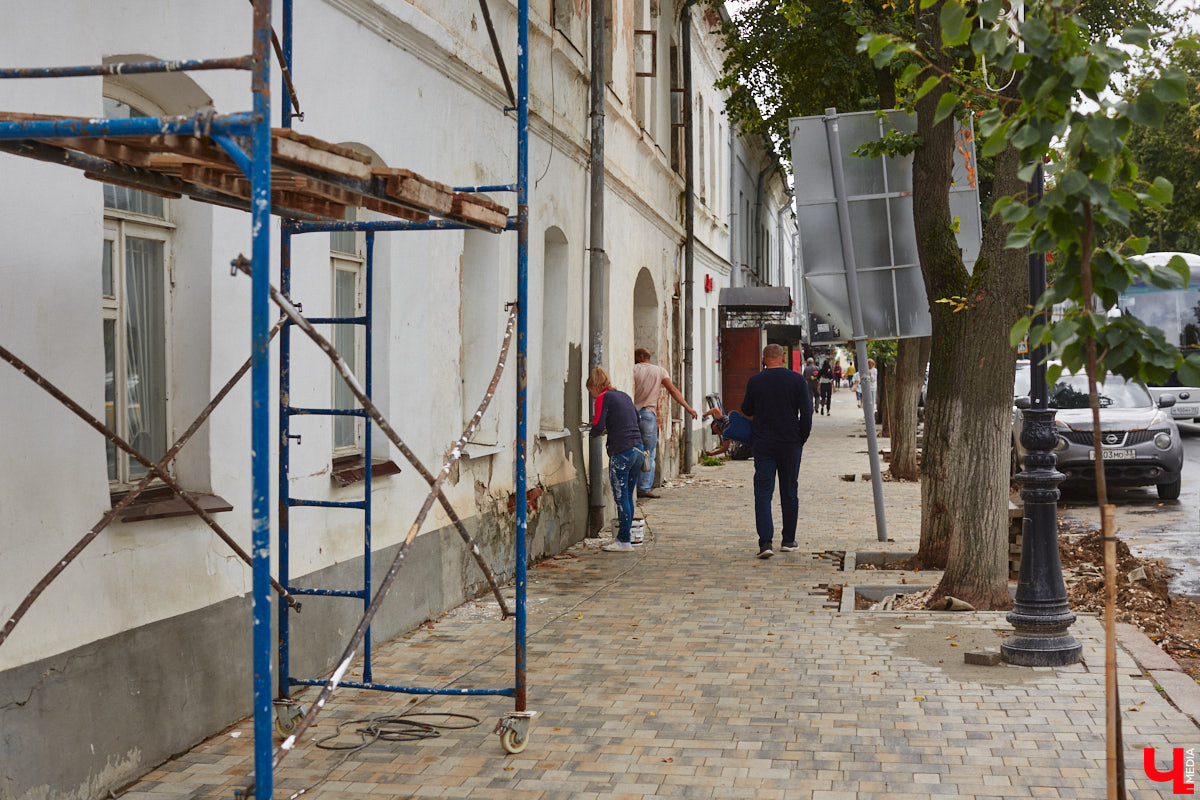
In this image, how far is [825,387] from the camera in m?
44.7

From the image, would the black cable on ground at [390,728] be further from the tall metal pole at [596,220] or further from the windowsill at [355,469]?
the tall metal pole at [596,220]

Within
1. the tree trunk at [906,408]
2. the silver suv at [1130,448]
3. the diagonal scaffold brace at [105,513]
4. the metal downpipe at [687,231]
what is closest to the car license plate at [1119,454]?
the silver suv at [1130,448]

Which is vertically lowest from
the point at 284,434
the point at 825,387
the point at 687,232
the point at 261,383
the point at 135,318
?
the point at 284,434

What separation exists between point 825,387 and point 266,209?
42.1 m

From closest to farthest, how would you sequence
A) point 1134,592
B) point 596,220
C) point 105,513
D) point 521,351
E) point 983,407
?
point 105,513
point 521,351
point 983,407
point 1134,592
point 596,220

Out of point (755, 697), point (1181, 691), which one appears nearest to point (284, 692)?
point (755, 697)

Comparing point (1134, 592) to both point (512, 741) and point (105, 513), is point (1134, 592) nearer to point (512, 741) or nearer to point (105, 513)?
point (512, 741)

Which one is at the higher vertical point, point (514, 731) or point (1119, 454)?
point (1119, 454)

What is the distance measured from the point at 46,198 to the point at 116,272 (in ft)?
2.74

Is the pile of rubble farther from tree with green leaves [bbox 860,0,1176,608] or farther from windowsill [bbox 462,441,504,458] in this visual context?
windowsill [bbox 462,441,504,458]

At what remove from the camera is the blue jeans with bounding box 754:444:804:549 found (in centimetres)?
1171

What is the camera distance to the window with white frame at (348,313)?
26.0 feet
